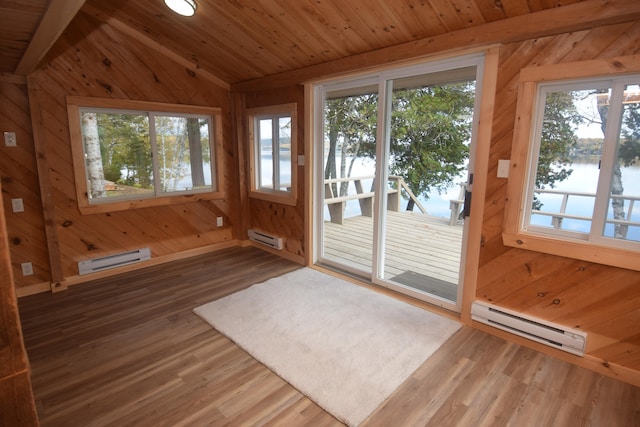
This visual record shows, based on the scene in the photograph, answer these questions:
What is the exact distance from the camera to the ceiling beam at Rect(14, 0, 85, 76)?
174 cm

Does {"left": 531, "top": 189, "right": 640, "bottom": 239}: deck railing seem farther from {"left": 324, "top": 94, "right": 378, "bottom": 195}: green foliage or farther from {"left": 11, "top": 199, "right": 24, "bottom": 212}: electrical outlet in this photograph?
{"left": 11, "top": 199, "right": 24, "bottom": 212}: electrical outlet

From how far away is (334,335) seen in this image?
2672mm

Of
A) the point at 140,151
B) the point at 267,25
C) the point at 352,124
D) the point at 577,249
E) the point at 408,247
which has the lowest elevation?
the point at 408,247

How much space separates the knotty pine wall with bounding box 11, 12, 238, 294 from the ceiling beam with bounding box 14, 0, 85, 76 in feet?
1.77

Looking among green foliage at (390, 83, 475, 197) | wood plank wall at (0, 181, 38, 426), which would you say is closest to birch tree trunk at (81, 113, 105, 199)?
wood plank wall at (0, 181, 38, 426)

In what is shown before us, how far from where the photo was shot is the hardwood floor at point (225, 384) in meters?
1.89

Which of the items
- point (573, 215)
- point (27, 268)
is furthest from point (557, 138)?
point (27, 268)

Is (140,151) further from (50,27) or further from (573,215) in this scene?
(573,215)

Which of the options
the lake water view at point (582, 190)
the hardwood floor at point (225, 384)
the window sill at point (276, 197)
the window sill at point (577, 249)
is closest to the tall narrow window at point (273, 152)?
the window sill at point (276, 197)

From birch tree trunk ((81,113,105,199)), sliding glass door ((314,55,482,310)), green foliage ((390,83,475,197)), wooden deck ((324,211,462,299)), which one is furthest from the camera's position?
green foliage ((390,83,475,197))

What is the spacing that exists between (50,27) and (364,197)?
4.94 m

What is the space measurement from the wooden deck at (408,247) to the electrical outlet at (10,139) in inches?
132

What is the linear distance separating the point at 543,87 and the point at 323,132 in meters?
2.14

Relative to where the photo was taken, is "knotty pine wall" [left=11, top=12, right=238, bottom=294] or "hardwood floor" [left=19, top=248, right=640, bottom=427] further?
"knotty pine wall" [left=11, top=12, right=238, bottom=294]
